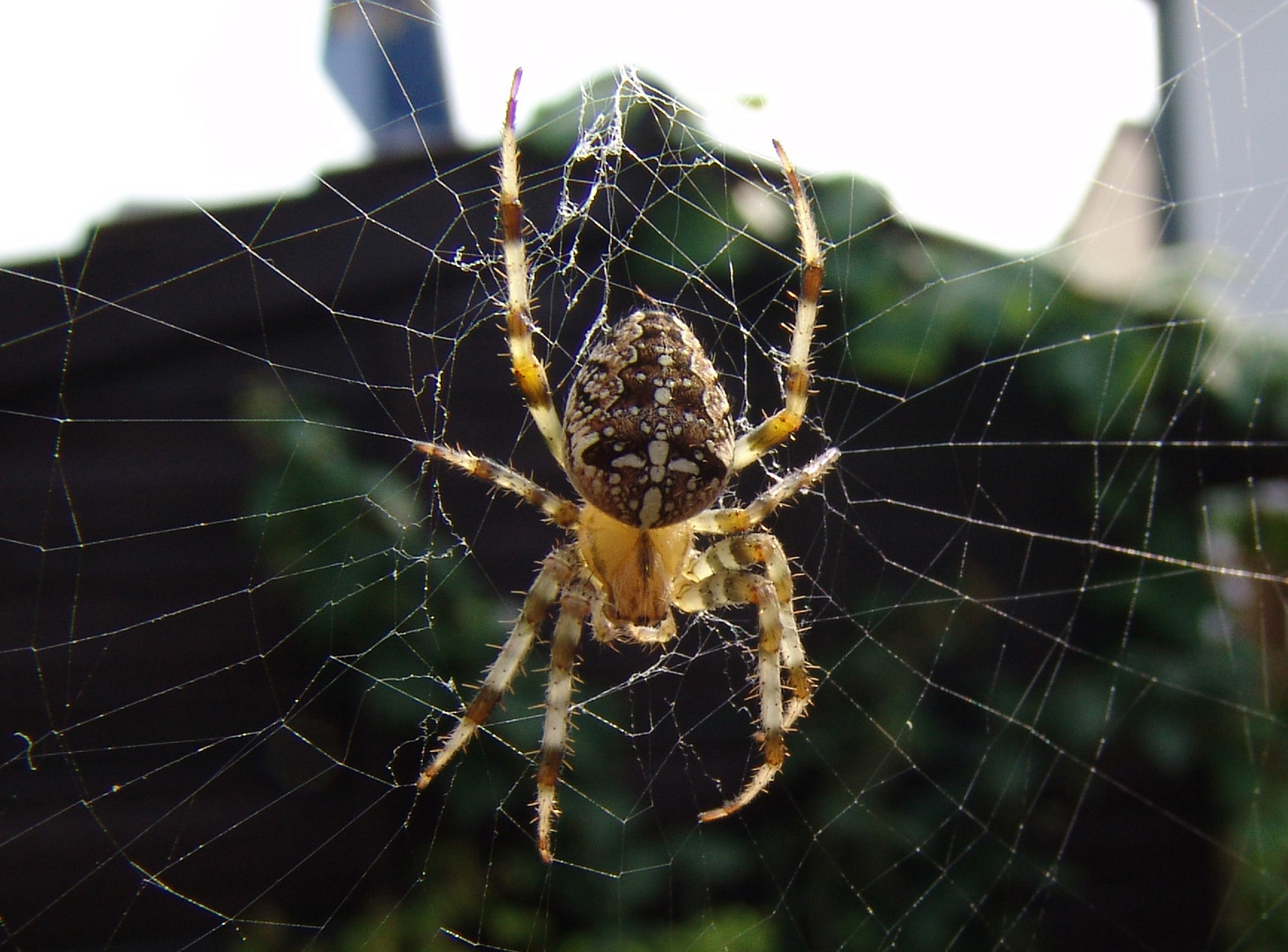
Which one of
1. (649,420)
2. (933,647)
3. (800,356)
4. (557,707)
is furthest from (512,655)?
(933,647)

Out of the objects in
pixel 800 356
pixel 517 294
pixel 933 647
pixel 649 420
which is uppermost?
pixel 517 294

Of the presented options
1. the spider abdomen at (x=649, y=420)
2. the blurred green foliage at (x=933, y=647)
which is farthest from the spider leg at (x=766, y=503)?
the blurred green foliage at (x=933, y=647)

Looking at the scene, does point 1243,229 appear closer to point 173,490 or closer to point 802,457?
point 802,457

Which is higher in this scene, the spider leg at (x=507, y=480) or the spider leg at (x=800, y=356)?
the spider leg at (x=800, y=356)

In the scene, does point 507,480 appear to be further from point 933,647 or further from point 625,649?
point 933,647

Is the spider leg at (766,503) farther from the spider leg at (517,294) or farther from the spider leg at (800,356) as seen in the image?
the spider leg at (517,294)

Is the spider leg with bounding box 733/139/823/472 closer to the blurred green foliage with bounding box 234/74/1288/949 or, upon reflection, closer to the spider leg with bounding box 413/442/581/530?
the spider leg with bounding box 413/442/581/530

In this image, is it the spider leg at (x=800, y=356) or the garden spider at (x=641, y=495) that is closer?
the garden spider at (x=641, y=495)
